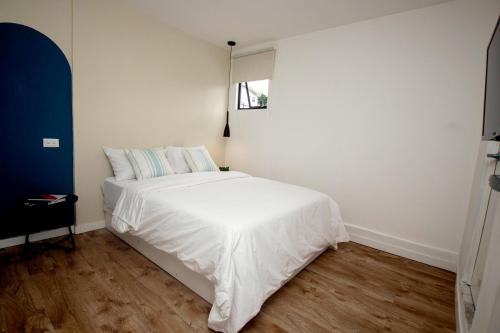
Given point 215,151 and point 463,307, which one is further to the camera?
point 215,151

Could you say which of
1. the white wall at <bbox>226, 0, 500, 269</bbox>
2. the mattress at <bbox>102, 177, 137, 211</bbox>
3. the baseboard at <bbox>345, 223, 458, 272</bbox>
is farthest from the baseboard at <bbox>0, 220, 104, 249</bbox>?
the baseboard at <bbox>345, 223, 458, 272</bbox>

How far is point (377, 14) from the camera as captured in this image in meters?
2.67

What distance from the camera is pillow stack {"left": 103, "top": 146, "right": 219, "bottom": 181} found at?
107 inches

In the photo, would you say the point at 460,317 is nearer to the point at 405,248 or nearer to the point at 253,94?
the point at 405,248

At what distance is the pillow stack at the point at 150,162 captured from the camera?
273 cm

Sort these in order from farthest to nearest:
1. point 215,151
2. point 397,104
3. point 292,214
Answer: point 215,151 → point 397,104 → point 292,214

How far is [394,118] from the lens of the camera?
267 cm

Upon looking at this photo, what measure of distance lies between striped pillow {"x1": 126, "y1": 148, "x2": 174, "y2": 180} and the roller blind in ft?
6.46

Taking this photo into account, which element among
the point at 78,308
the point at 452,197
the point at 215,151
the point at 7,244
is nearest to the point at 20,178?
the point at 7,244

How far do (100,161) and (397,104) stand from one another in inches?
139

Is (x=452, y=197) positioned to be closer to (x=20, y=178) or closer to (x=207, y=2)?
(x=207, y=2)

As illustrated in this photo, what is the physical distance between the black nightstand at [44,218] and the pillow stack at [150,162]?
0.56 metres

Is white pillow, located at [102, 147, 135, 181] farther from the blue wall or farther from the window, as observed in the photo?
the window

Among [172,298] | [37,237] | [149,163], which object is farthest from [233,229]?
[37,237]
